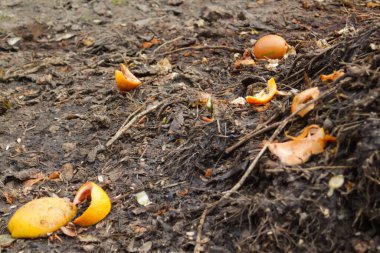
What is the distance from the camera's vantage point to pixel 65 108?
482 cm

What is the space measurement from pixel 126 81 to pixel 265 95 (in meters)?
1.32

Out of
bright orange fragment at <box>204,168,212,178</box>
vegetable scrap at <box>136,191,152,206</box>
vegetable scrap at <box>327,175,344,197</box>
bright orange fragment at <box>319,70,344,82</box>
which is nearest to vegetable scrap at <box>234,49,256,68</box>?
bright orange fragment at <box>319,70,344,82</box>

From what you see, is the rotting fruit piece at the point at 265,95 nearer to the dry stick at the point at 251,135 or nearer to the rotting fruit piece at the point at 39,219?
the dry stick at the point at 251,135

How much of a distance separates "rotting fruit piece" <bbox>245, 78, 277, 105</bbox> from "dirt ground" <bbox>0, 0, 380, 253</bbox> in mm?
65

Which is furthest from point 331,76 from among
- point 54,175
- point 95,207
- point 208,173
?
point 54,175

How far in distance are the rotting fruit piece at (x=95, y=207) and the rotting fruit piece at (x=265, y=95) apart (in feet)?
4.24

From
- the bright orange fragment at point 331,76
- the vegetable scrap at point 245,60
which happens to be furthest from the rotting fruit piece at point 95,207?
the vegetable scrap at point 245,60

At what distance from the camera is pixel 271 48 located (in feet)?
16.1

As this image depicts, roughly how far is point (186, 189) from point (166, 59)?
83.0 inches

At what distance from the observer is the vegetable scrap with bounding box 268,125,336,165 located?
3.00m

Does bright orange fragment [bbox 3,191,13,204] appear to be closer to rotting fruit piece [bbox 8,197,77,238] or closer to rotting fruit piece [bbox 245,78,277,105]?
rotting fruit piece [bbox 8,197,77,238]

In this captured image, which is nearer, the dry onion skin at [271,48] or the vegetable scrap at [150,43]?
the dry onion skin at [271,48]

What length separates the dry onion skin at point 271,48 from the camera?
4887 millimetres

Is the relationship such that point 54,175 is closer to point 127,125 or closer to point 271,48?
point 127,125
